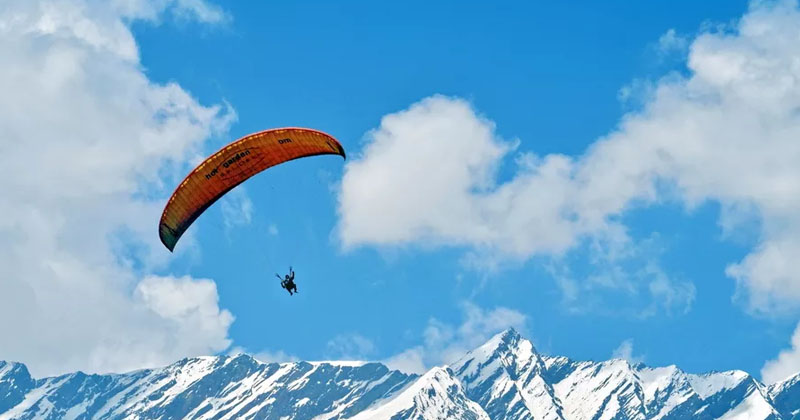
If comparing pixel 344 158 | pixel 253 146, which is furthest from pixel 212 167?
pixel 344 158

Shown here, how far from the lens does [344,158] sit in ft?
287

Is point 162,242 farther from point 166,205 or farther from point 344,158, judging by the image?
point 344,158

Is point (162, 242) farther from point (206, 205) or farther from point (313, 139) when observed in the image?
point (313, 139)

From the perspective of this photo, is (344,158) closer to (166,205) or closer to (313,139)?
(313,139)

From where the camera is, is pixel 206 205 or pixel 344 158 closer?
pixel 344 158

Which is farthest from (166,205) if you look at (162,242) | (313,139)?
(313,139)

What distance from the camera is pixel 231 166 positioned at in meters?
92.5

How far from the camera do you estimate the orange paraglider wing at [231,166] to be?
3561 inches

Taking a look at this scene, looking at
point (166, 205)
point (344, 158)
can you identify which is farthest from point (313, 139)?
point (166, 205)

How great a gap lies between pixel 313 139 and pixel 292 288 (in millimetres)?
13770

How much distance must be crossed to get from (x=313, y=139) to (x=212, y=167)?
22.7 ft

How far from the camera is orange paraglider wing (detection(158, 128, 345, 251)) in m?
90.4

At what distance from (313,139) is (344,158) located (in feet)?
12.6

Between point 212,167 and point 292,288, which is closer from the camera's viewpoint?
point 212,167
